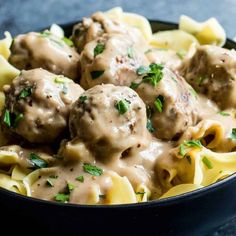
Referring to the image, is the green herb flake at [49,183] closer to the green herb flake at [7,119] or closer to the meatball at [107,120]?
the meatball at [107,120]

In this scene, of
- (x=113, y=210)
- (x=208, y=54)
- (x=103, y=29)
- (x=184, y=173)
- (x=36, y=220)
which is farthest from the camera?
(x=103, y=29)

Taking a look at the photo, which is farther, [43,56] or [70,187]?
[43,56]

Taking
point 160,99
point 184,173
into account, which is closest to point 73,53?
point 160,99

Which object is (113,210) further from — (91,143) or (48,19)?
(48,19)

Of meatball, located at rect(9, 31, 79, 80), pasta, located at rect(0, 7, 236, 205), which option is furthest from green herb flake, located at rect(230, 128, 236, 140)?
meatball, located at rect(9, 31, 79, 80)

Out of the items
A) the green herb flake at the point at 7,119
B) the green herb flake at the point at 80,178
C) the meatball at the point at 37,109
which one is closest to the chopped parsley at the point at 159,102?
the meatball at the point at 37,109

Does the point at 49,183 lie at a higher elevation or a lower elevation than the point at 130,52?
lower

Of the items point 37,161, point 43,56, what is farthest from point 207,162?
point 43,56

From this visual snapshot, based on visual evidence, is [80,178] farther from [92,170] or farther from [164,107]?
[164,107]
